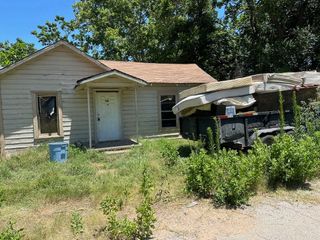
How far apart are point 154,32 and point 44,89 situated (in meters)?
16.8

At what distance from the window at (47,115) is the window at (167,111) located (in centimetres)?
483

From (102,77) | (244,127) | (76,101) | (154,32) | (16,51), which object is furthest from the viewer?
(16,51)

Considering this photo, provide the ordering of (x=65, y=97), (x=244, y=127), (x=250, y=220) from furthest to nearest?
1. (x=65, y=97)
2. (x=244, y=127)
3. (x=250, y=220)

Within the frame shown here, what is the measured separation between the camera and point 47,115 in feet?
42.6

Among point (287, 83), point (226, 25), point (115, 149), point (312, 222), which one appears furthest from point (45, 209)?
point (226, 25)

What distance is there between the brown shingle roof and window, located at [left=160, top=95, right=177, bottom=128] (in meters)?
0.83

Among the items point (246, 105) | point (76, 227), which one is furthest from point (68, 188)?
point (246, 105)

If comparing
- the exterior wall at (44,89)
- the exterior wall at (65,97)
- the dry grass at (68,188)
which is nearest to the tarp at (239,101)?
the dry grass at (68,188)

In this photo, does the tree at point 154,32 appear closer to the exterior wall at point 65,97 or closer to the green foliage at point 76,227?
the exterior wall at point 65,97

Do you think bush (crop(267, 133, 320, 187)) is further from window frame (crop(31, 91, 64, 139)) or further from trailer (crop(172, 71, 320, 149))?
window frame (crop(31, 91, 64, 139))

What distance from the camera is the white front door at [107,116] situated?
14.2 m

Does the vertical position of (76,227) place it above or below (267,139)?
below

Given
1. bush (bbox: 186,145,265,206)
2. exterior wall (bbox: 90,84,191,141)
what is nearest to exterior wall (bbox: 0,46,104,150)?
exterior wall (bbox: 90,84,191,141)

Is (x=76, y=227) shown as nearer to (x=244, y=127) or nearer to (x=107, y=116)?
(x=244, y=127)
